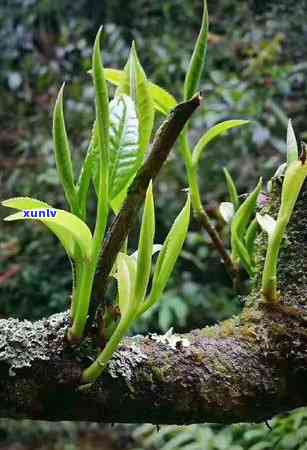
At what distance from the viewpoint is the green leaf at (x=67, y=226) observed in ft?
1.36

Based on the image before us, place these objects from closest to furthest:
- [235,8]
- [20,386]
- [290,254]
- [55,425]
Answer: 1. [20,386]
2. [290,254]
3. [55,425]
4. [235,8]

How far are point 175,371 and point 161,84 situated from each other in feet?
7.55

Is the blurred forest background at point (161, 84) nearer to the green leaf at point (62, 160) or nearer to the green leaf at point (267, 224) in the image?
the green leaf at point (267, 224)

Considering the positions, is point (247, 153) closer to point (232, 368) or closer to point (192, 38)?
point (192, 38)

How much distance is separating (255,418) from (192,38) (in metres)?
2.56

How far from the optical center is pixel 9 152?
9.49ft

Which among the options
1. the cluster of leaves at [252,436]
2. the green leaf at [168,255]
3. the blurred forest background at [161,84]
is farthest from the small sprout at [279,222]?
the blurred forest background at [161,84]

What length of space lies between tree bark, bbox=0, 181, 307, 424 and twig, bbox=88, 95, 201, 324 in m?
0.05

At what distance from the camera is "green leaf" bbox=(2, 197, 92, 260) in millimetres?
414

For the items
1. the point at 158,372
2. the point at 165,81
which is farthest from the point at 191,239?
the point at 158,372

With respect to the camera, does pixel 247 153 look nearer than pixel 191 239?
No

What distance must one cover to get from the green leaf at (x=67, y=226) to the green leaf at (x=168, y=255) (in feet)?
0.18

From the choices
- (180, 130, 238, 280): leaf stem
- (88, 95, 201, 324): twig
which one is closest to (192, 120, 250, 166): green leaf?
(180, 130, 238, 280): leaf stem

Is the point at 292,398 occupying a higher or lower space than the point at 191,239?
higher
